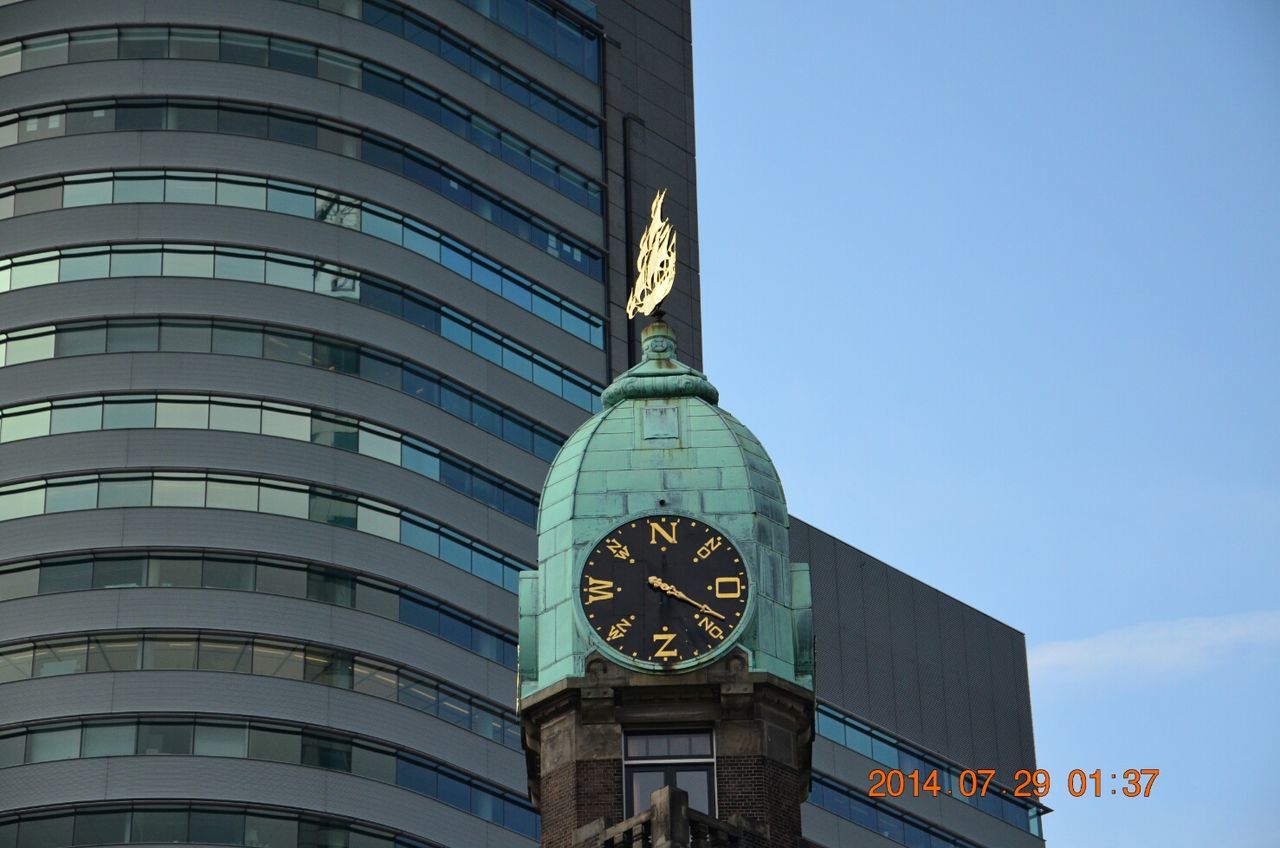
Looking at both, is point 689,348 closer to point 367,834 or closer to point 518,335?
point 518,335

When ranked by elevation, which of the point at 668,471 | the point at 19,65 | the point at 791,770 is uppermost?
the point at 19,65

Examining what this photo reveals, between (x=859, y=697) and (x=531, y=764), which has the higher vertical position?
(x=859, y=697)

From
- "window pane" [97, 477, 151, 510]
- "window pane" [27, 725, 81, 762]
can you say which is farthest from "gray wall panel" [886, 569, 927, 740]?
"window pane" [27, 725, 81, 762]

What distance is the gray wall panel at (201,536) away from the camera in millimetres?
134625

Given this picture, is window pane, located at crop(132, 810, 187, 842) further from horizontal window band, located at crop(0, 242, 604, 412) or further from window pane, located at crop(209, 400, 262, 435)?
horizontal window band, located at crop(0, 242, 604, 412)

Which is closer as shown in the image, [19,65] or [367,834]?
[367,834]

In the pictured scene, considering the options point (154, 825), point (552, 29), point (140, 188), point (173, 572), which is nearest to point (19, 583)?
point (173, 572)

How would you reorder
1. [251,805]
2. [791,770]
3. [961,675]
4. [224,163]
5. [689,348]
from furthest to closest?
1. [961,675]
2. [689,348]
3. [224,163]
4. [251,805]
5. [791,770]

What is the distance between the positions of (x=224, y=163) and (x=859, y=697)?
44.4m

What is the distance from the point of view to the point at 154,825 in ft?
422

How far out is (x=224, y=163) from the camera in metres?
142

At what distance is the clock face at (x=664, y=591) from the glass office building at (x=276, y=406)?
60677 mm

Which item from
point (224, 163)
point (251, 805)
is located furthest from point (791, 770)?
point (224, 163)

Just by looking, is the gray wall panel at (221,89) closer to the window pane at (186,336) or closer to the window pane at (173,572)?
the window pane at (186,336)
